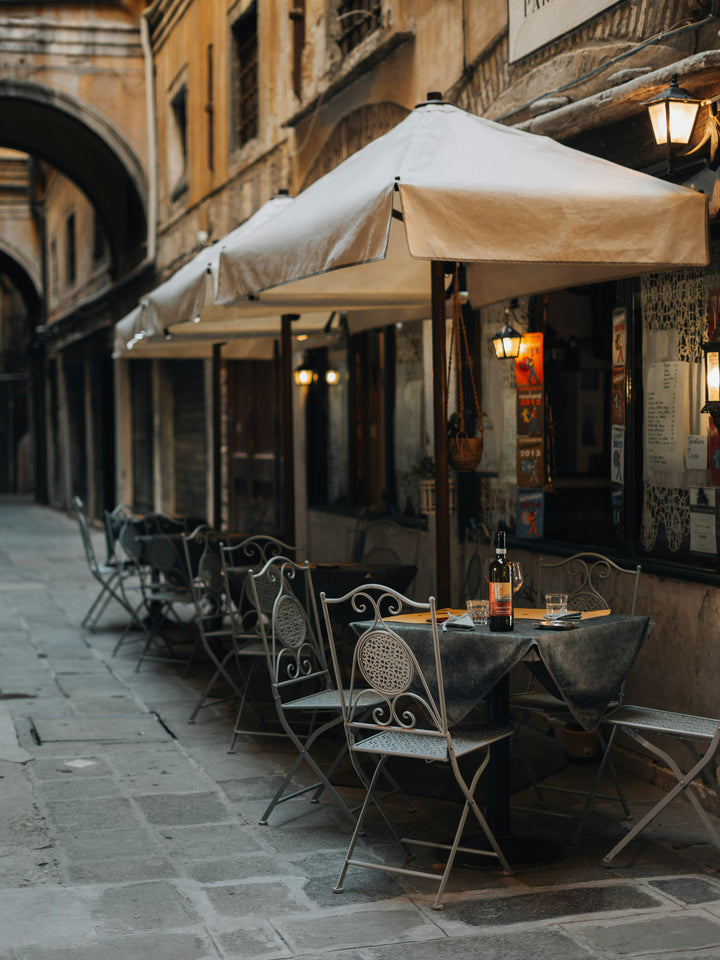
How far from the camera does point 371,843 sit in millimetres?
4648

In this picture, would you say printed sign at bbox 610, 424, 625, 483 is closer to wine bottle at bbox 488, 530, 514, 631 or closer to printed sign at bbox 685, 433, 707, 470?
printed sign at bbox 685, 433, 707, 470

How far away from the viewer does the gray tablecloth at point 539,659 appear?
4.27 meters

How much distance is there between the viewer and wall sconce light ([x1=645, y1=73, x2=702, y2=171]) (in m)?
4.89

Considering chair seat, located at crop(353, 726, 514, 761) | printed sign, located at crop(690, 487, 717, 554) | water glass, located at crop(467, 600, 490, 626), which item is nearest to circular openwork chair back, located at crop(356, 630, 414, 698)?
chair seat, located at crop(353, 726, 514, 761)

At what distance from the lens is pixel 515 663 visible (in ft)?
13.9

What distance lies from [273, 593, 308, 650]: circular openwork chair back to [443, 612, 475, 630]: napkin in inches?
30.9

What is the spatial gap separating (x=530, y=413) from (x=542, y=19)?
2.12 metres

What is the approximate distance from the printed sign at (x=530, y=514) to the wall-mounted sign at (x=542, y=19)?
2422mm

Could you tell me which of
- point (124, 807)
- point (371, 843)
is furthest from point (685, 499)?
point (124, 807)


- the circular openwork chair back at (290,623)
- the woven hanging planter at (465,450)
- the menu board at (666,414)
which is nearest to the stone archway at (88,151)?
the woven hanging planter at (465,450)

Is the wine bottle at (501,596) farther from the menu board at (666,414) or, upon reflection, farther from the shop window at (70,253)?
the shop window at (70,253)

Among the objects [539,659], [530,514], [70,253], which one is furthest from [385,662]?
[70,253]

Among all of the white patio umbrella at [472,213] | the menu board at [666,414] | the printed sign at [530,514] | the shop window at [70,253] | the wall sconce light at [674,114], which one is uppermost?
the shop window at [70,253]

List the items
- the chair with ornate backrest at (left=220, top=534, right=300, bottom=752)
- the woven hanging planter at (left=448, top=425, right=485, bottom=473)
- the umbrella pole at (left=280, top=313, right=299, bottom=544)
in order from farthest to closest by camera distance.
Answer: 1. the umbrella pole at (left=280, top=313, right=299, bottom=544)
2. the woven hanging planter at (left=448, top=425, right=485, bottom=473)
3. the chair with ornate backrest at (left=220, top=534, right=300, bottom=752)
